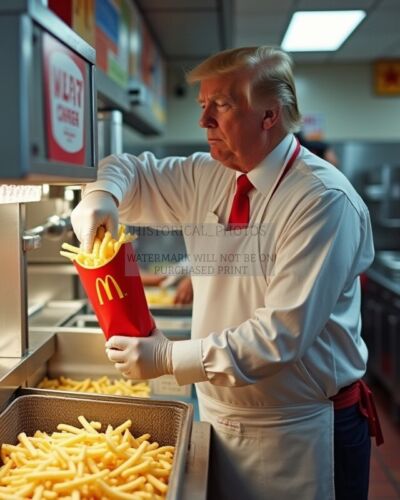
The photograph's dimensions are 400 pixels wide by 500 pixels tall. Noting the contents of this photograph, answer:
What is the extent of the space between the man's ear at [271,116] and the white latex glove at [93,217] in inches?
19.2

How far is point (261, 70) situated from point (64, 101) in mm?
716

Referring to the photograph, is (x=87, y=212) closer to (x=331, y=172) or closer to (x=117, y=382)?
(x=331, y=172)

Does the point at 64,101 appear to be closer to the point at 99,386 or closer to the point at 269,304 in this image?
the point at 269,304

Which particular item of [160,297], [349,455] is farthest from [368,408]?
[160,297]

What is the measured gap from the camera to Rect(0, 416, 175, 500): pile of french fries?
1.21 metres

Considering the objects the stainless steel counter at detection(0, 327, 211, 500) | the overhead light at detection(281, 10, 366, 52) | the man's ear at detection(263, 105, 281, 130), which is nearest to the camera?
the stainless steel counter at detection(0, 327, 211, 500)

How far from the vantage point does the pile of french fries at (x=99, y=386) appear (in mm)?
2029

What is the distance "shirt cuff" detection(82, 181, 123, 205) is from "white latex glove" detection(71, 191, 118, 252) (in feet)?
0.11

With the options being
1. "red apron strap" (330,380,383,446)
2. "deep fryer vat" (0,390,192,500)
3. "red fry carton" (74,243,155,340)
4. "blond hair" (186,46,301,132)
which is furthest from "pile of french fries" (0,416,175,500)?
"blond hair" (186,46,301,132)

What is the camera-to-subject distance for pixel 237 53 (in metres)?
1.58

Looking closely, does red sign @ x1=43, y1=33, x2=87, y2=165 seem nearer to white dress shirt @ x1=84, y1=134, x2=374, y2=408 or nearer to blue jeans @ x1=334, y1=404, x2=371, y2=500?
white dress shirt @ x1=84, y1=134, x2=374, y2=408

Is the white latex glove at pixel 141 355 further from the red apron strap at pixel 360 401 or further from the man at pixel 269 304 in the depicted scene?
the red apron strap at pixel 360 401

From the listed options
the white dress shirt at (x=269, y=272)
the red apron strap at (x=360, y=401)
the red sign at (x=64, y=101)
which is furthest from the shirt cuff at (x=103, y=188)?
the red apron strap at (x=360, y=401)

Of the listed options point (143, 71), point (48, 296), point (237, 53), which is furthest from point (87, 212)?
point (143, 71)
